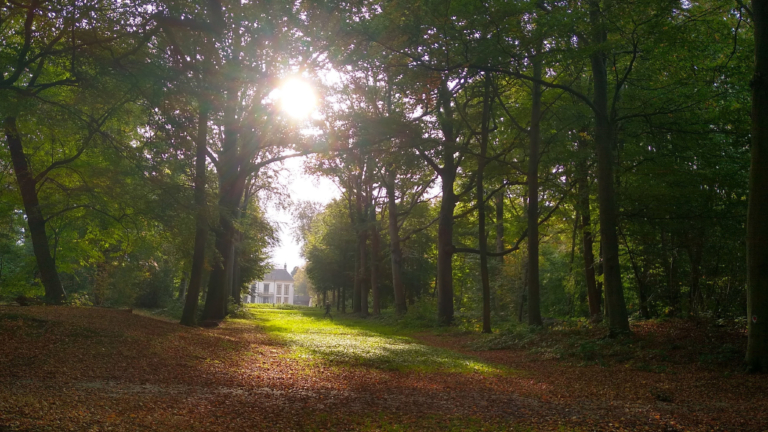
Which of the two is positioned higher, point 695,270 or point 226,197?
point 226,197

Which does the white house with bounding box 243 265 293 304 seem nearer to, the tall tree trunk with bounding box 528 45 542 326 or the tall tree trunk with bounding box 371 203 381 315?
the tall tree trunk with bounding box 371 203 381 315

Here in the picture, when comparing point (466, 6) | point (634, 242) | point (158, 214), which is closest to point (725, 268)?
point (634, 242)

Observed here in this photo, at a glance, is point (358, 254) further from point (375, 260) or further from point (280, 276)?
point (280, 276)

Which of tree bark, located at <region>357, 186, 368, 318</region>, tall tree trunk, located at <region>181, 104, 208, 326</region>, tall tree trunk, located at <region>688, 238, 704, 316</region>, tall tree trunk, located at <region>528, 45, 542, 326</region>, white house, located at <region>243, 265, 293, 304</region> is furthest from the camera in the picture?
white house, located at <region>243, 265, 293, 304</region>

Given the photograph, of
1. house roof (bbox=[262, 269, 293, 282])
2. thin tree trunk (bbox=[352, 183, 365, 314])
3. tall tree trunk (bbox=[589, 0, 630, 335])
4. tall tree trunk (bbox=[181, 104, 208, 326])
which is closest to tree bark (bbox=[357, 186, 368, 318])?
thin tree trunk (bbox=[352, 183, 365, 314])

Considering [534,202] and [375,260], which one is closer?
[534,202]

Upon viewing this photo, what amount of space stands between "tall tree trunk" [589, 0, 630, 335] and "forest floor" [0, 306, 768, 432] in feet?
2.38

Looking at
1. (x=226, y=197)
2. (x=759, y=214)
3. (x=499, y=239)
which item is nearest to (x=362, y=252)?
(x=499, y=239)

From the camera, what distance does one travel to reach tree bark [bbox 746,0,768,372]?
8320mm

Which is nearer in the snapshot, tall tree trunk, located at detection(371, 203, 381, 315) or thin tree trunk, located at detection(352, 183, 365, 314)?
tall tree trunk, located at detection(371, 203, 381, 315)

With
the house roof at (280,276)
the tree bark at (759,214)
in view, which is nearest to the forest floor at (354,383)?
the tree bark at (759,214)

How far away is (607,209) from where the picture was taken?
12445 mm

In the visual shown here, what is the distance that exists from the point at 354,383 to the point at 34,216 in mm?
12733

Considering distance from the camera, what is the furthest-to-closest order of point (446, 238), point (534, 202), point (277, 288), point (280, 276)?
point (280, 276) → point (277, 288) → point (446, 238) → point (534, 202)
